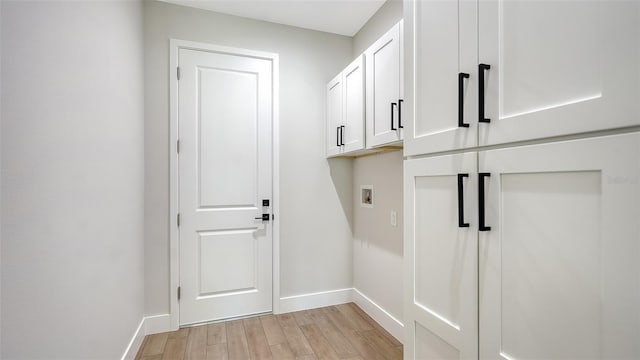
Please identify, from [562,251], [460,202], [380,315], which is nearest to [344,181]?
[380,315]

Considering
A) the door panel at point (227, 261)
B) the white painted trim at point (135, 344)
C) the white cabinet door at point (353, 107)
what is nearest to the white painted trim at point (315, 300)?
the door panel at point (227, 261)

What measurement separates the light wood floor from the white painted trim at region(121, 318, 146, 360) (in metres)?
0.05

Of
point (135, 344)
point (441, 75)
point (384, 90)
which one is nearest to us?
point (441, 75)

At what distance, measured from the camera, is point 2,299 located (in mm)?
852

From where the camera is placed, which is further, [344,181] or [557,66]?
[344,181]

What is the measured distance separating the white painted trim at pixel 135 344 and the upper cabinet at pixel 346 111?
2.03 meters

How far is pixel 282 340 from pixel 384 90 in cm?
196

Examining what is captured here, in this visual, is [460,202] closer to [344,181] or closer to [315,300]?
[344,181]

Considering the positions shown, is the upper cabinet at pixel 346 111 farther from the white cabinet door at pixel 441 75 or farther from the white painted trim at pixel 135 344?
the white painted trim at pixel 135 344

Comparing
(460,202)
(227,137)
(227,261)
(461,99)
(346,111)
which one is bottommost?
(227,261)

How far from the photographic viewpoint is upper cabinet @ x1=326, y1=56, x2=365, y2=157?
2244 mm

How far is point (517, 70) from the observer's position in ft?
2.83

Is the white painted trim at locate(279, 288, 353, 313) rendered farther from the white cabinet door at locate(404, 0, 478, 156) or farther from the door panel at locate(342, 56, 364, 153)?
the white cabinet door at locate(404, 0, 478, 156)

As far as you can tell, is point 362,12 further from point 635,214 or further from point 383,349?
point 383,349
